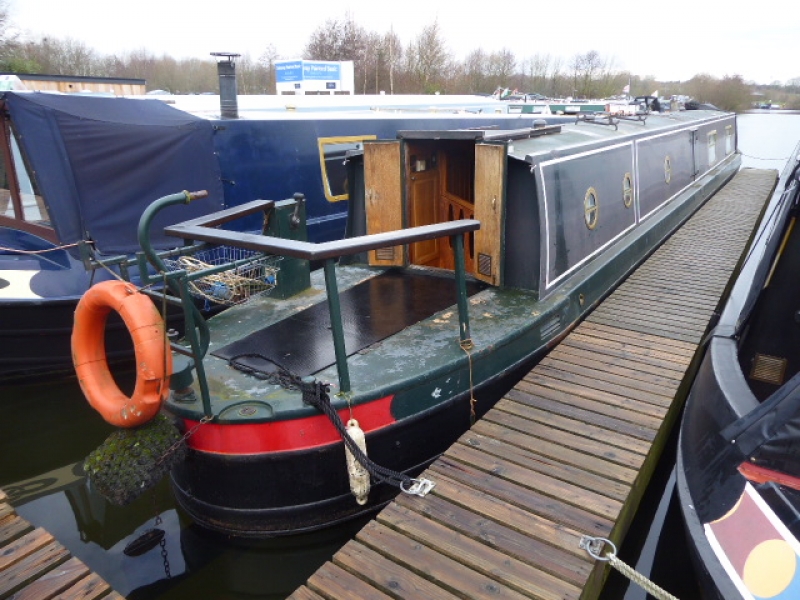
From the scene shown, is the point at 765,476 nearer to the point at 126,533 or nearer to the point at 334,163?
the point at 126,533

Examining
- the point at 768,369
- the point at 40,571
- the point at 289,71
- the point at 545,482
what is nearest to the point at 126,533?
the point at 40,571

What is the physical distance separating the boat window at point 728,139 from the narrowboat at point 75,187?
12000mm

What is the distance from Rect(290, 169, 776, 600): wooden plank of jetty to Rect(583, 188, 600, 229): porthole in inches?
37.2

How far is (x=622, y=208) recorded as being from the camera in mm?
6617

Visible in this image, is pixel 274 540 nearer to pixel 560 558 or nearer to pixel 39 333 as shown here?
pixel 560 558

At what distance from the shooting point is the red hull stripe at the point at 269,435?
3318mm

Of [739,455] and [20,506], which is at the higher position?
[739,455]

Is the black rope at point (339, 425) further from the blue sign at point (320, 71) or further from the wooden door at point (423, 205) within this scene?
the blue sign at point (320, 71)

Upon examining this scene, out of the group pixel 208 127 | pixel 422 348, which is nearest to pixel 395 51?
pixel 208 127

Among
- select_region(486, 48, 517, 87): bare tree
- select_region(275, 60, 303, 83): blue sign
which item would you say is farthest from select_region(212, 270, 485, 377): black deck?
select_region(486, 48, 517, 87): bare tree

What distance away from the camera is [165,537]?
13.4ft

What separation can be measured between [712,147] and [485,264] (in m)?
9.69

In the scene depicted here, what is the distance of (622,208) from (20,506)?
6.43 meters

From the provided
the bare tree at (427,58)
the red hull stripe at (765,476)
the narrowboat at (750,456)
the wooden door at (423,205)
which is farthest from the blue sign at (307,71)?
the red hull stripe at (765,476)
